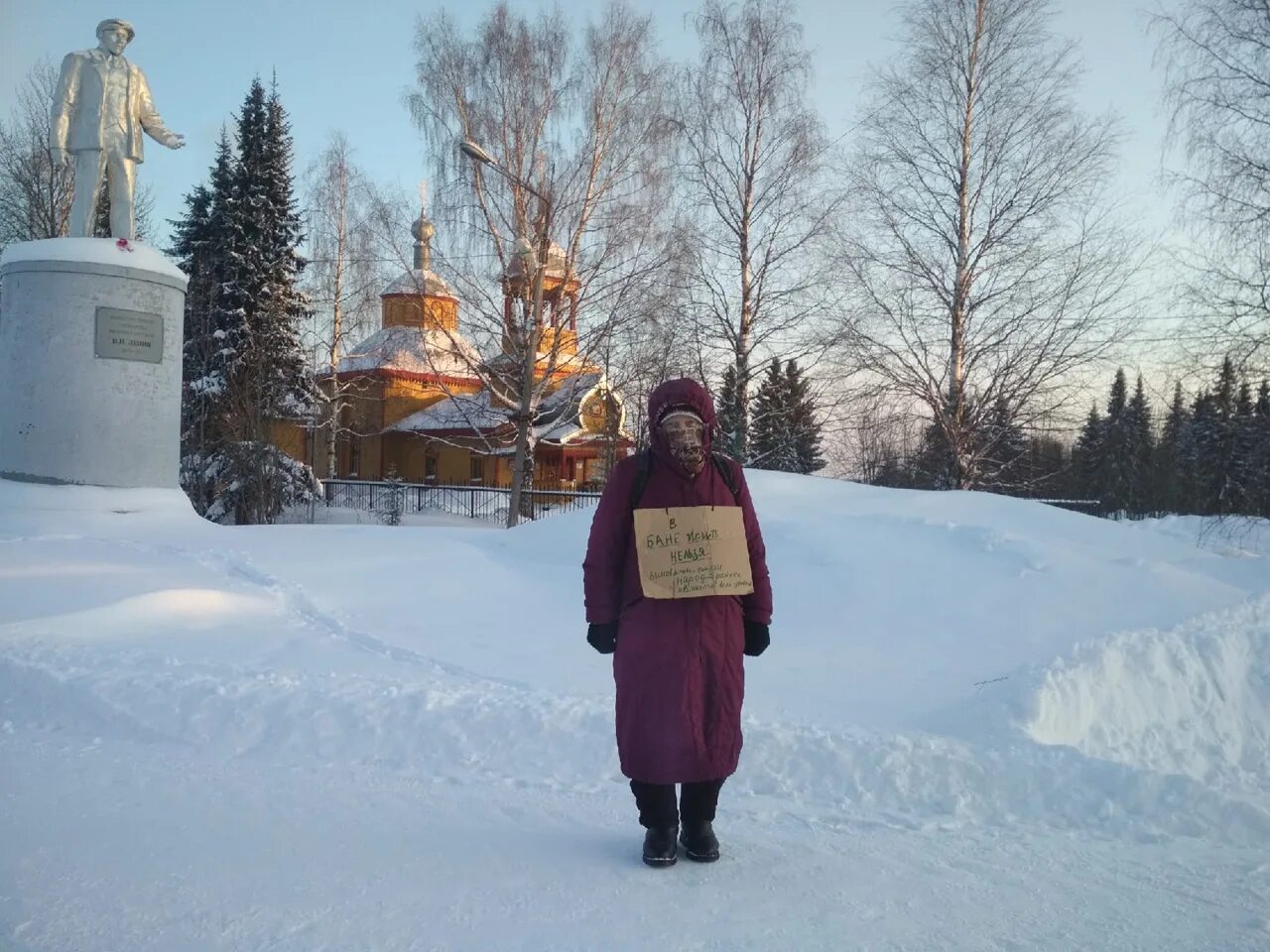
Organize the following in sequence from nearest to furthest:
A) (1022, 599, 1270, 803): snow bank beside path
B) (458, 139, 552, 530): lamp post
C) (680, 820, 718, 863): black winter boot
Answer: (680, 820, 718, 863): black winter boot < (1022, 599, 1270, 803): snow bank beside path < (458, 139, 552, 530): lamp post

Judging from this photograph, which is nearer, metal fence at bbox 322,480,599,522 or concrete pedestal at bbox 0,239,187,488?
concrete pedestal at bbox 0,239,187,488

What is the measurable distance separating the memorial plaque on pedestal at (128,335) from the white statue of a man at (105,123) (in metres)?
1.06

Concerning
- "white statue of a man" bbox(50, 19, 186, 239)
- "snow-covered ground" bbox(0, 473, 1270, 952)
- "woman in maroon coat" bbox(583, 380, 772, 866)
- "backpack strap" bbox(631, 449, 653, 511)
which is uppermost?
"white statue of a man" bbox(50, 19, 186, 239)

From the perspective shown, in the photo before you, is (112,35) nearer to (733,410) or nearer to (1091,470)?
(733,410)

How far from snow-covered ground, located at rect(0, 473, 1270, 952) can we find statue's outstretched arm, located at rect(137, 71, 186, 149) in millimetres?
4177

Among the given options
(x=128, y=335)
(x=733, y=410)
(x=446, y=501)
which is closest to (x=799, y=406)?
(x=733, y=410)

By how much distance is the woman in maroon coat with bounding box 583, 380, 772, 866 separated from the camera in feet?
10.4

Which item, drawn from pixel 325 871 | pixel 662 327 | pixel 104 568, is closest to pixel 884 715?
pixel 325 871

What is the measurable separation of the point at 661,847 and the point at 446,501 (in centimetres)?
2210

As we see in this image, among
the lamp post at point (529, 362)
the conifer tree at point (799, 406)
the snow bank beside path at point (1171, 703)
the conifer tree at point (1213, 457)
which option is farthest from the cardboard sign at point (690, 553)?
the conifer tree at point (1213, 457)

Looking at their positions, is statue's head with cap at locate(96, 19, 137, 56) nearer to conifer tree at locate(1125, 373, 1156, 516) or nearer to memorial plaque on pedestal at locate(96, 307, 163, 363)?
memorial plaque on pedestal at locate(96, 307, 163, 363)

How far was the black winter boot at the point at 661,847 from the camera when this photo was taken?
10.6 ft

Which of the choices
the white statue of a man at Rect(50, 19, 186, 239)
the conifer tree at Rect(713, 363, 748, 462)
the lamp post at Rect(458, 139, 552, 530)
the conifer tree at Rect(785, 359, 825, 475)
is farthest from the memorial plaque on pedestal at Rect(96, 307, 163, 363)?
the conifer tree at Rect(785, 359, 825, 475)

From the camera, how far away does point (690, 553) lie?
10.5 feet
